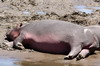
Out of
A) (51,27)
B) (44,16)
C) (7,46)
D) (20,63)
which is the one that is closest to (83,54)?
(51,27)

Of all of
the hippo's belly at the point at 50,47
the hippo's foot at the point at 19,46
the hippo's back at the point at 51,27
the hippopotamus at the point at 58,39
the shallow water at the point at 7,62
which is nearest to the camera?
the shallow water at the point at 7,62

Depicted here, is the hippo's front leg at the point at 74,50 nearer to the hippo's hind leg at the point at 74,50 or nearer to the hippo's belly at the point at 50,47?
the hippo's hind leg at the point at 74,50

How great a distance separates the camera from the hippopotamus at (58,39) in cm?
683

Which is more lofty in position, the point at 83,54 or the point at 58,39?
the point at 58,39

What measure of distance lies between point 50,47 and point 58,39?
24cm

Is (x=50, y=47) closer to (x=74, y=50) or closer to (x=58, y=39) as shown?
(x=58, y=39)

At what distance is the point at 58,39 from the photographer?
7.00 m

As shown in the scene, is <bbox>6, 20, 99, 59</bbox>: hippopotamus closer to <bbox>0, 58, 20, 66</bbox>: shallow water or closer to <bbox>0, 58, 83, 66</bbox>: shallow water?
<bbox>0, 58, 83, 66</bbox>: shallow water

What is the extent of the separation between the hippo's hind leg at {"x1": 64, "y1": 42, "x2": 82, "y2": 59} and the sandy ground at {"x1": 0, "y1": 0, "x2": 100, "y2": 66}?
14cm

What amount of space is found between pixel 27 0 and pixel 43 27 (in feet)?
23.8

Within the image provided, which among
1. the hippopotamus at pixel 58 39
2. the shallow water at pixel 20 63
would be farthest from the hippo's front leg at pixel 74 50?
the shallow water at pixel 20 63

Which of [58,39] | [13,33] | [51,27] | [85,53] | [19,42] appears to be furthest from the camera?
[13,33]

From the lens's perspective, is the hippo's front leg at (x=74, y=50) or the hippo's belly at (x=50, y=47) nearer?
the hippo's front leg at (x=74, y=50)

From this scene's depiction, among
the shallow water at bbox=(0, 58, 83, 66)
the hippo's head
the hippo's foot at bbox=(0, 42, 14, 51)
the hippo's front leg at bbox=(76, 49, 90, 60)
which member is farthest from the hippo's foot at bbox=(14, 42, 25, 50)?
the hippo's front leg at bbox=(76, 49, 90, 60)
